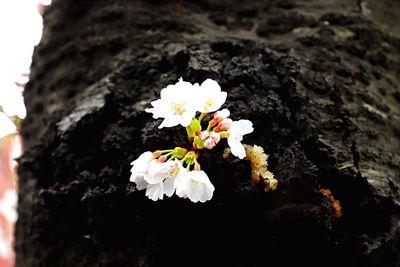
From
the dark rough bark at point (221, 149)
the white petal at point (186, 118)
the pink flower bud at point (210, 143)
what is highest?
the white petal at point (186, 118)

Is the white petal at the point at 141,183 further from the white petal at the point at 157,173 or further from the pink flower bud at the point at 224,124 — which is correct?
the pink flower bud at the point at 224,124

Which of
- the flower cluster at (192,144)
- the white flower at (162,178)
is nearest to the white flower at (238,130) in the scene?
the flower cluster at (192,144)

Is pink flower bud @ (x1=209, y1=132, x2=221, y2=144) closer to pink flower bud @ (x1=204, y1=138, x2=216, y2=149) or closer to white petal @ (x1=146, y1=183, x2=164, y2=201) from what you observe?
pink flower bud @ (x1=204, y1=138, x2=216, y2=149)

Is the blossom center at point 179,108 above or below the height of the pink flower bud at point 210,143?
Result: above

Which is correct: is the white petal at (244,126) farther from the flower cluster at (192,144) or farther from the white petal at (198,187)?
the white petal at (198,187)

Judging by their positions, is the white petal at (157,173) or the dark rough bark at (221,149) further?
the dark rough bark at (221,149)

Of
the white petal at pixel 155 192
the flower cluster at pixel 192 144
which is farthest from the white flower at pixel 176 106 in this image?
the white petal at pixel 155 192

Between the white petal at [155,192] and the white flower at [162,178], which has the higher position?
the white flower at [162,178]

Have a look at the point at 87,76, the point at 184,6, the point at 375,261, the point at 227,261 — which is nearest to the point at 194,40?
the point at 184,6
